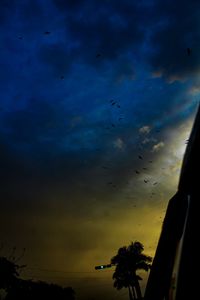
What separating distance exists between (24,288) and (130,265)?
87.9 ft

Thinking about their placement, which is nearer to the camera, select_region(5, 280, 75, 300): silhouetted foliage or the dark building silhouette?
the dark building silhouette

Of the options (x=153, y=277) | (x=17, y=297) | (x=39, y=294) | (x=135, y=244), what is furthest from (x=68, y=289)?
(x=153, y=277)

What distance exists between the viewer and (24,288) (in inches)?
3108

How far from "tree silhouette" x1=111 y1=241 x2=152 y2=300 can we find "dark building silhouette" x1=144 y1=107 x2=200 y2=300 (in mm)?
69259

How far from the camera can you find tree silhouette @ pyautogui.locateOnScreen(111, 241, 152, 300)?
233 feet

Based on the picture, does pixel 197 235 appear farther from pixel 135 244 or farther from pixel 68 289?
pixel 68 289

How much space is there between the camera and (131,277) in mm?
72062

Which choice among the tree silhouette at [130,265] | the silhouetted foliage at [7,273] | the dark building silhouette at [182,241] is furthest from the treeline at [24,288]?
the dark building silhouette at [182,241]

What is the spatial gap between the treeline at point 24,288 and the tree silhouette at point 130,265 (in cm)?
2134

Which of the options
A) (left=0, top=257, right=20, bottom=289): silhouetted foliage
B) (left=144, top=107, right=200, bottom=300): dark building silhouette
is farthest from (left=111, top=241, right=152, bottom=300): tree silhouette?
(left=144, top=107, right=200, bottom=300): dark building silhouette

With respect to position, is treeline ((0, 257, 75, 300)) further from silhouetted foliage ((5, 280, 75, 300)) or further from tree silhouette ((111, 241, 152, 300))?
tree silhouette ((111, 241, 152, 300))

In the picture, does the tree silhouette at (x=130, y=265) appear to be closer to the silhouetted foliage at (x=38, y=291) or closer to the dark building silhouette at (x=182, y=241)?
the silhouetted foliage at (x=38, y=291)

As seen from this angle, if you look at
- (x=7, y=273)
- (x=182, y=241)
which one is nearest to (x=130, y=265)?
(x=7, y=273)

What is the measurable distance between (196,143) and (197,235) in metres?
0.96
